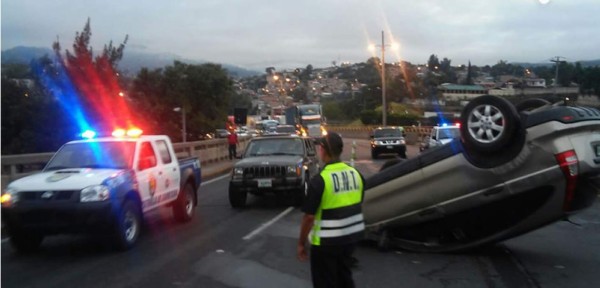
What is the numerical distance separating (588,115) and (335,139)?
4.09m

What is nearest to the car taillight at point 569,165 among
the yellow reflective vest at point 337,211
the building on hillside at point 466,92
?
the yellow reflective vest at point 337,211

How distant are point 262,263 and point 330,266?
3338 mm

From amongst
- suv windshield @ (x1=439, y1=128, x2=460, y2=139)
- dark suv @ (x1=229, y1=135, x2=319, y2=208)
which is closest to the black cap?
dark suv @ (x1=229, y1=135, x2=319, y2=208)

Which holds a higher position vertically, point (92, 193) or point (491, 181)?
point (491, 181)

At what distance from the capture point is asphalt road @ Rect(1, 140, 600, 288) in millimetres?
7414

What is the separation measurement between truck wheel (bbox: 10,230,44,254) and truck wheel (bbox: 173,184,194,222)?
2988 mm

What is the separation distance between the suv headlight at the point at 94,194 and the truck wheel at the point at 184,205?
121 inches

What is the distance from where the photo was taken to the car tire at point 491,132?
790 centimetres

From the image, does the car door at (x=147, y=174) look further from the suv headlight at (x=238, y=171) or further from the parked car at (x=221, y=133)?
the parked car at (x=221, y=133)

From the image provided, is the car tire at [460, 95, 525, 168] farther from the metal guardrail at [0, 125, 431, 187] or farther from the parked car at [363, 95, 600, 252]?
the metal guardrail at [0, 125, 431, 187]

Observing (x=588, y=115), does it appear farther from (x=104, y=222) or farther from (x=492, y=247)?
(x=104, y=222)

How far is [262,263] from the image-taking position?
8414 mm

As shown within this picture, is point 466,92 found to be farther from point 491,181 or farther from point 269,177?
point 491,181

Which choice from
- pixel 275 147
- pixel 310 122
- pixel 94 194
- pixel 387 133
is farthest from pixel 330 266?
pixel 310 122
